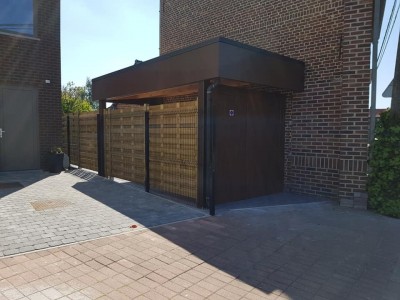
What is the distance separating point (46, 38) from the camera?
1096cm

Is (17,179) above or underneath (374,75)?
underneath

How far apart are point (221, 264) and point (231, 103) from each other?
374 centimetres

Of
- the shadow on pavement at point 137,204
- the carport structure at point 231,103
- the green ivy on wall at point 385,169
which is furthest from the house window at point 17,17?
the green ivy on wall at point 385,169

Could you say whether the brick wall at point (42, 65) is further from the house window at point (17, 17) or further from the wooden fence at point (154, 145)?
the wooden fence at point (154, 145)

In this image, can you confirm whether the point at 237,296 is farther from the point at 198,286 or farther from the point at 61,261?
the point at 61,261

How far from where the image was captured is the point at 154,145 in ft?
25.4

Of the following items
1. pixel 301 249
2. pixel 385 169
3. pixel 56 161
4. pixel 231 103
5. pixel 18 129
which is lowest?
pixel 301 249

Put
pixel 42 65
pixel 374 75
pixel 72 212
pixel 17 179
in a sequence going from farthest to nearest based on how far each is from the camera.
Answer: pixel 42 65
pixel 17 179
pixel 374 75
pixel 72 212

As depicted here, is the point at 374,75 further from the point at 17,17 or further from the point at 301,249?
the point at 17,17

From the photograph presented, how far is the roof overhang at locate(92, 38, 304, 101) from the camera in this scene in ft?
19.2

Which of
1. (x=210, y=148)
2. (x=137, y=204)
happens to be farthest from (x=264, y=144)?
(x=137, y=204)

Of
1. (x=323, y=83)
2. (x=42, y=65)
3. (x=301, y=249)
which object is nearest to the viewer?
(x=301, y=249)

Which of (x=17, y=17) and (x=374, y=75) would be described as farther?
(x=17, y=17)

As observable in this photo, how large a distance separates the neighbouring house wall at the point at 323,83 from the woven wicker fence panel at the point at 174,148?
272cm
